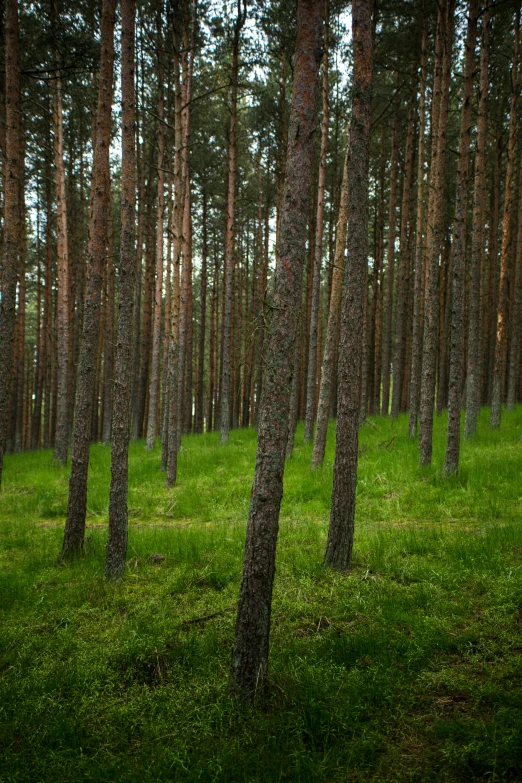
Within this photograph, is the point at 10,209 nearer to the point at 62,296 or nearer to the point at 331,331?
the point at 331,331

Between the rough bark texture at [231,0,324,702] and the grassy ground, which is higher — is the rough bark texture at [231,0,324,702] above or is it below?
above

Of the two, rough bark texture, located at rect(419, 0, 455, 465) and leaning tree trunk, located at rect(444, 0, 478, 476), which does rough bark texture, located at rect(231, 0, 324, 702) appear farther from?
rough bark texture, located at rect(419, 0, 455, 465)

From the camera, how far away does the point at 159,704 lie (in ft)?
12.9

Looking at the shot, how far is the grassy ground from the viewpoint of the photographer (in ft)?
10.9

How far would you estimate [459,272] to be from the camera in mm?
9586

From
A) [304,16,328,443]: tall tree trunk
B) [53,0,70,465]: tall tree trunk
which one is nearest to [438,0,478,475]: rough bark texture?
[304,16,328,443]: tall tree trunk

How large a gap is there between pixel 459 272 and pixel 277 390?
23.3 ft

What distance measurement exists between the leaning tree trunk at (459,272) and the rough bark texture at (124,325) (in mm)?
5936

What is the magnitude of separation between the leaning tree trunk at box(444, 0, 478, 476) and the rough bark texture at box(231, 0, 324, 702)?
615cm

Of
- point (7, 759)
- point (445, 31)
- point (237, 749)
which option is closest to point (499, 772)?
point (237, 749)

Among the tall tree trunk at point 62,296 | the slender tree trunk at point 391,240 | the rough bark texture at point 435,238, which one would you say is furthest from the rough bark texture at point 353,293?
the tall tree trunk at point 62,296

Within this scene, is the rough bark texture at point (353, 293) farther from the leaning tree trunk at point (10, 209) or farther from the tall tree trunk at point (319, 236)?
the tall tree trunk at point (319, 236)

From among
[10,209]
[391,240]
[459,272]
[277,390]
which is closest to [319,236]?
[459,272]

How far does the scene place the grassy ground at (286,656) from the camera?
131 inches
